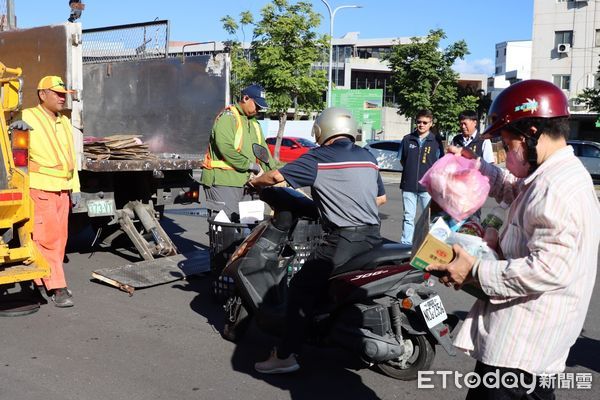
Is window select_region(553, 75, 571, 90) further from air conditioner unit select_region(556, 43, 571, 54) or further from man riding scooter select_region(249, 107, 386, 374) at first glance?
man riding scooter select_region(249, 107, 386, 374)

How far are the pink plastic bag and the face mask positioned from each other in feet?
0.35

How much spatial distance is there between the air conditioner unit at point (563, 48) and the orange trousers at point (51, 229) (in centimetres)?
4163

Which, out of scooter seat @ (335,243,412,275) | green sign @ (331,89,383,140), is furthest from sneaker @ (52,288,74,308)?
green sign @ (331,89,383,140)

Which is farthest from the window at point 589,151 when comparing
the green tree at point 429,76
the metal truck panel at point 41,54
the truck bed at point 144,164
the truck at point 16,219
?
the truck at point 16,219

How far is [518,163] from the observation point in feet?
7.94

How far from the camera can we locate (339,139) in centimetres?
433

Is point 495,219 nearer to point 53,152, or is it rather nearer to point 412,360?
point 412,360

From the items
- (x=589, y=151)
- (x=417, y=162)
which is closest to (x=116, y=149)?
(x=417, y=162)

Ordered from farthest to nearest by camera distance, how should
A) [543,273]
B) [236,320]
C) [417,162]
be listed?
[417,162] → [236,320] → [543,273]

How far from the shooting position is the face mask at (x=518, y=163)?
7.87 feet

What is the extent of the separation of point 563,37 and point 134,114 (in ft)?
133

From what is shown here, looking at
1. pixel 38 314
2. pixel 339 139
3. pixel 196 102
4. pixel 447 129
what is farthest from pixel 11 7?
pixel 447 129

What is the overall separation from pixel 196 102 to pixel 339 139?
417 centimetres

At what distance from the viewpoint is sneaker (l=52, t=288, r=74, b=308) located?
6.04m
